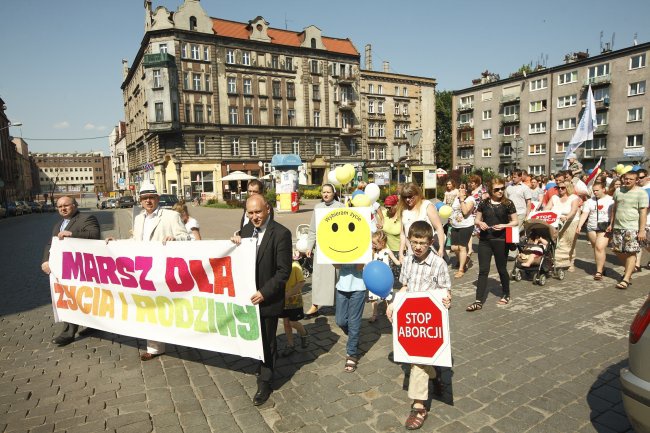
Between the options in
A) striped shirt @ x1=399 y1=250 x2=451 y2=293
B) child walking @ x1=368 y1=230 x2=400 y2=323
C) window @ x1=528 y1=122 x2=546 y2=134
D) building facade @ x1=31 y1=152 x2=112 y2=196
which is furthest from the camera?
building facade @ x1=31 y1=152 x2=112 y2=196

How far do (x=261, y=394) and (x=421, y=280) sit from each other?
1923 mm

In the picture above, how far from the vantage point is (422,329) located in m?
3.56

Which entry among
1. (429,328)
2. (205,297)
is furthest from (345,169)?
(429,328)

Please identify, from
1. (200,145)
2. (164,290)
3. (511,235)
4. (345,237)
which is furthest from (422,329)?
(200,145)

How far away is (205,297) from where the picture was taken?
445 centimetres

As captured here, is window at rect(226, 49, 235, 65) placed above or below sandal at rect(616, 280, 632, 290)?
above

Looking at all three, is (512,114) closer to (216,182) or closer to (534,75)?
(534,75)

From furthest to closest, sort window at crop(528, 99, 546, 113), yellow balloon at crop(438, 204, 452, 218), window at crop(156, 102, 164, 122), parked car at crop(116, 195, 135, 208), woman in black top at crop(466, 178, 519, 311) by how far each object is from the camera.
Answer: window at crop(528, 99, 546, 113) → parked car at crop(116, 195, 135, 208) → window at crop(156, 102, 164, 122) → yellow balloon at crop(438, 204, 452, 218) → woman in black top at crop(466, 178, 519, 311)

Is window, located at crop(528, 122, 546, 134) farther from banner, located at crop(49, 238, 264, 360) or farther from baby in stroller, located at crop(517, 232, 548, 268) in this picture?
banner, located at crop(49, 238, 264, 360)

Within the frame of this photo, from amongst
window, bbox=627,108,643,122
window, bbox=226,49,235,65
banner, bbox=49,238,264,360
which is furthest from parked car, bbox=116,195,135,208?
window, bbox=627,108,643,122

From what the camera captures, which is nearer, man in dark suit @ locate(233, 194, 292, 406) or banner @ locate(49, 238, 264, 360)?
man in dark suit @ locate(233, 194, 292, 406)

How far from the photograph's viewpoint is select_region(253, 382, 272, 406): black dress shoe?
3939 millimetres

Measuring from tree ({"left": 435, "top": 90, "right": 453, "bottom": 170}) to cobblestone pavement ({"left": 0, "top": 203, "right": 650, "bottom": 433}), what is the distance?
68550mm

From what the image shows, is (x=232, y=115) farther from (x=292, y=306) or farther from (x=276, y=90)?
(x=292, y=306)
